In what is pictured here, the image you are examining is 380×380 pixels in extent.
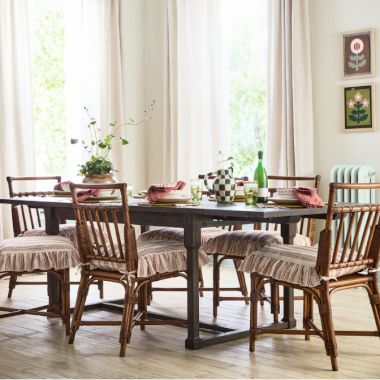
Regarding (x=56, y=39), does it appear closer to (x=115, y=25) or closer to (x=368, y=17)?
(x=115, y=25)

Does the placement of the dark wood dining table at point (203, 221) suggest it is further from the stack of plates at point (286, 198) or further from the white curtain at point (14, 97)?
the white curtain at point (14, 97)

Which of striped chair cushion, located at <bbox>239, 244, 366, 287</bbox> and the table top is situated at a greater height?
the table top

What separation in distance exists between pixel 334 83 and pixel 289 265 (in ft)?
9.01

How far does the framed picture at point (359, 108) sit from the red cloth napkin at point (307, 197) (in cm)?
212

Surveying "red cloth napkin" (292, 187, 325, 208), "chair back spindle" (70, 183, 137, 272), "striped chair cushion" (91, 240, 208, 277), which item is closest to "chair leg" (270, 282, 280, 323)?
"striped chair cushion" (91, 240, 208, 277)

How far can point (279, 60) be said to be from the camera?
5.77 m

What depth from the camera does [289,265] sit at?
322 cm

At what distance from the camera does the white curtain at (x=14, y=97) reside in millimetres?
5656

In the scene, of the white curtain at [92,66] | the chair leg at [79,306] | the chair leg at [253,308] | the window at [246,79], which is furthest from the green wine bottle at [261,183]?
the white curtain at [92,66]

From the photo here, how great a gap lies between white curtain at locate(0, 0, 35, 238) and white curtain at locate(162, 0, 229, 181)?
53.3 inches

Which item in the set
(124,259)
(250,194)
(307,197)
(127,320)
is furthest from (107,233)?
(307,197)

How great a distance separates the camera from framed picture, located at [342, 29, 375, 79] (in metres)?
5.36

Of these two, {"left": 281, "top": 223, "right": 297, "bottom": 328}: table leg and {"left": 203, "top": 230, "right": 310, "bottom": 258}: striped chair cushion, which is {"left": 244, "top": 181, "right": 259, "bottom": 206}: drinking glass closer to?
{"left": 281, "top": 223, "right": 297, "bottom": 328}: table leg

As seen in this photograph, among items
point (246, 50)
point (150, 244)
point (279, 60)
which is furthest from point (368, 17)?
point (150, 244)
